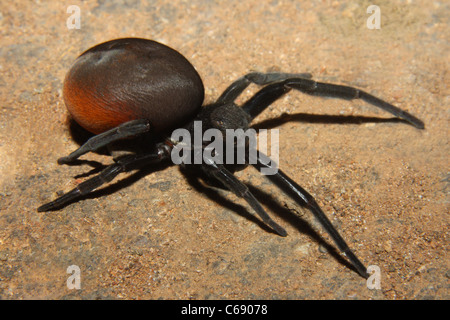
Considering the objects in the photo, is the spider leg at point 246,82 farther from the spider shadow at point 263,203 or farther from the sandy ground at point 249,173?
the spider shadow at point 263,203

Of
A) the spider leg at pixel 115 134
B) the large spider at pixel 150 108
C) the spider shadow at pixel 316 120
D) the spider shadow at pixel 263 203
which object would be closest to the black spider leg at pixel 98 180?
the large spider at pixel 150 108

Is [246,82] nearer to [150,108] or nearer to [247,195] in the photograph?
[150,108]

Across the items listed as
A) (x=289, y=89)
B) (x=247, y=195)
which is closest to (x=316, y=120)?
(x=289, y=89)

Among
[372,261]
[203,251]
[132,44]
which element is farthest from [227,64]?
[372,261]

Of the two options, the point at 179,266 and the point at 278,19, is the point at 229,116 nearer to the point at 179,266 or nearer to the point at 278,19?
the point at 179,266

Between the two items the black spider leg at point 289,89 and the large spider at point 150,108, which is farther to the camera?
the black spider leg at point 289,89

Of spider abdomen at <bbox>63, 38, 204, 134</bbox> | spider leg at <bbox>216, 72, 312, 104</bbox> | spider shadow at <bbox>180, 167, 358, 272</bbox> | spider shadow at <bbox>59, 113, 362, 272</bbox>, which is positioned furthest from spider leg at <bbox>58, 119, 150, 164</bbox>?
spider leg at <bbox>216, 72, 312, 104</bbox>
